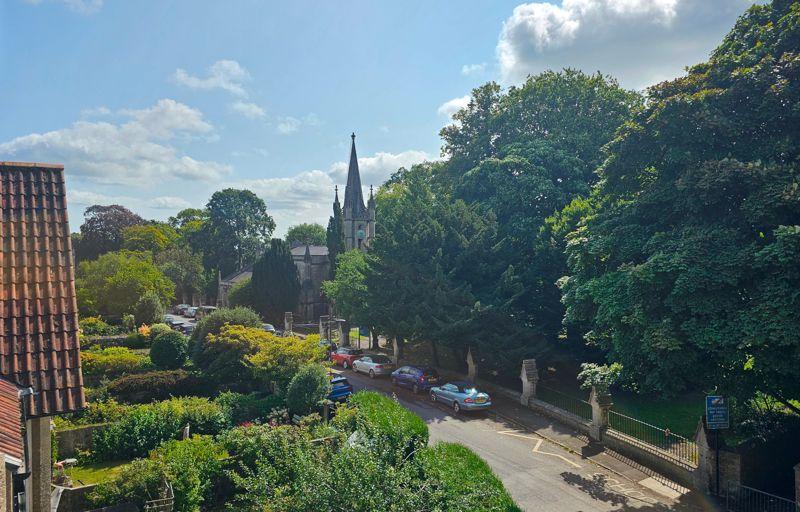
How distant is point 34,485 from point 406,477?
5.73 m

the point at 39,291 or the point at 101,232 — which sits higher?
the point at 101,232

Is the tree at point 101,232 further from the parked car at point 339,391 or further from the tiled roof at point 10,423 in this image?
the tiled roof at point 10,423

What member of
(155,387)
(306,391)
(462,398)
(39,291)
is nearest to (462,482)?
(39,291)

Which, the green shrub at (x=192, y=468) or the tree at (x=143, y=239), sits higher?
the tree at (x=143, y=239)

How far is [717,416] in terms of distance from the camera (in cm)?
1379

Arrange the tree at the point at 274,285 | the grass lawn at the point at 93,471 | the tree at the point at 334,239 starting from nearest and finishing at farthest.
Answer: the grass lawn at the point at 93,471, the tree at the point at 274,285, the tree at the point at 334,239

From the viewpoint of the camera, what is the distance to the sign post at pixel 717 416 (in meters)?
13.7

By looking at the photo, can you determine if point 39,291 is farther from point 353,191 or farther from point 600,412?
point 353,191

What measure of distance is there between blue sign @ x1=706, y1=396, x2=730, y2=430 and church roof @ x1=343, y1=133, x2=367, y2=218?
150ft

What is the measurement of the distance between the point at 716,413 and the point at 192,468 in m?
13.6

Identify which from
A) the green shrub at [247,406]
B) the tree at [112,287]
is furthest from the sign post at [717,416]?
the tree at [112,287]

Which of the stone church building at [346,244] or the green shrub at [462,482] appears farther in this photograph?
the stone church building at [346,244]

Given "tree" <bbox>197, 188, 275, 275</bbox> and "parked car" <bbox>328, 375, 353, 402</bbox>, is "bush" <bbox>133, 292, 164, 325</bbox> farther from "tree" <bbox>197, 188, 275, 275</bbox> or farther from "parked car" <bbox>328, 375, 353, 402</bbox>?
"tree" <bbox>197, 188, 275, 275</bbox>

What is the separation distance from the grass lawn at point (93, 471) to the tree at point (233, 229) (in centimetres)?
5577
